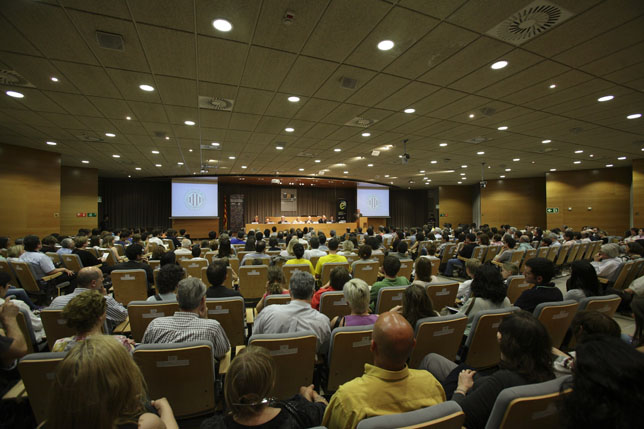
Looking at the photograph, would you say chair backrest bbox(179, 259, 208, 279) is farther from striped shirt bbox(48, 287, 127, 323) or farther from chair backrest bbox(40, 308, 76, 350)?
chair backrest bbox(40, 308, 76, 350)

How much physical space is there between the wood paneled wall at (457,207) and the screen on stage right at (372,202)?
4420mm

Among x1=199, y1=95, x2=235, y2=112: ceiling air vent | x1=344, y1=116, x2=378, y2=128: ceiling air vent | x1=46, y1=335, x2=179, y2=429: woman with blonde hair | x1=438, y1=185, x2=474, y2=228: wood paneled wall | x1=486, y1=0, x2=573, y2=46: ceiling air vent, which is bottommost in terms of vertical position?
x1=46, y1=335, x2=179, y2=429: woman with blonde hair

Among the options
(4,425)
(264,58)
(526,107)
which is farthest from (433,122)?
(4,425)

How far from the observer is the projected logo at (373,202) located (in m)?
21.8

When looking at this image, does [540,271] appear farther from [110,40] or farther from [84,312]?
[110,40]

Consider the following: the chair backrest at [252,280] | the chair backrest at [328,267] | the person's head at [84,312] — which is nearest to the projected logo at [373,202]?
the chair backrest at [328,267]

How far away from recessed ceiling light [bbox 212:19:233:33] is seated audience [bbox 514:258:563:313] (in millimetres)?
4301

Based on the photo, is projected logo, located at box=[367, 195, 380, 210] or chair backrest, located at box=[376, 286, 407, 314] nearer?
chair backrest, located at box=[376, 286, 407, 314]

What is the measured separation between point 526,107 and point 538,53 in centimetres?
244

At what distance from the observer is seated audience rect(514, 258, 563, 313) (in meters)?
2.85

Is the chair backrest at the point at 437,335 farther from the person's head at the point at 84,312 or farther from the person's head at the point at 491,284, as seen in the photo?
the person's head at the point at 84,312

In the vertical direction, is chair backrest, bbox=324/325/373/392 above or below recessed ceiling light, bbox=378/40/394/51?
below

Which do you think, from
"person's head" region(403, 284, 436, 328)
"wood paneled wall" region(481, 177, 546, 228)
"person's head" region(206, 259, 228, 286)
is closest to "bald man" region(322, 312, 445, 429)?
"person's head" region(403, 284, 436, 328)

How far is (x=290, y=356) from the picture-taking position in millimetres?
1871
